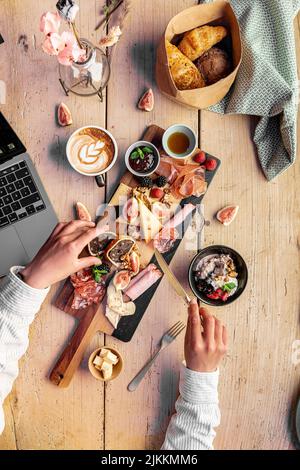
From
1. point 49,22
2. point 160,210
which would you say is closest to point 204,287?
point 160,210

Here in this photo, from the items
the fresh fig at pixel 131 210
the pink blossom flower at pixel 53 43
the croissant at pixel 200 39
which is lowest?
the fresh fig at pixel 131 210

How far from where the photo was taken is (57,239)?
1407mm

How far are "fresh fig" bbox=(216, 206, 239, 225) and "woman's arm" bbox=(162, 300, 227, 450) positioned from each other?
0.28m

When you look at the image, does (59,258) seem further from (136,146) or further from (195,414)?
(195,414)

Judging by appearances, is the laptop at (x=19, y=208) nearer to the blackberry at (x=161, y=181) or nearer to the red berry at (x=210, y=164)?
the blackberry at (x=161, y=181)

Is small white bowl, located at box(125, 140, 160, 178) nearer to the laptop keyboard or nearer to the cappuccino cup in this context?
the cappuccino cup

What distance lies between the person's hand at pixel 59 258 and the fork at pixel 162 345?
0.36 metres

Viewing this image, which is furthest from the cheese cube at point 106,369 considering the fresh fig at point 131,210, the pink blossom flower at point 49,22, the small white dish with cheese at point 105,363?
the pink blossom flower at point 49,22

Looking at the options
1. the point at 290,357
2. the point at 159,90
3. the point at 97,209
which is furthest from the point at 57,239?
the point at 290,357

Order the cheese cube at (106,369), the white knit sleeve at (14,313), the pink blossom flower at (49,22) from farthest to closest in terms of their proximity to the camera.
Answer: the cheese cube at (106,369) → the white knit sleeve at (14,313) → the pink blossom flower at (49,22)

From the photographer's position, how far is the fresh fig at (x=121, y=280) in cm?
153

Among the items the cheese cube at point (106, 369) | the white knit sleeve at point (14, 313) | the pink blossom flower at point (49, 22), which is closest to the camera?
the pink blossom flower at point (49, 22)
